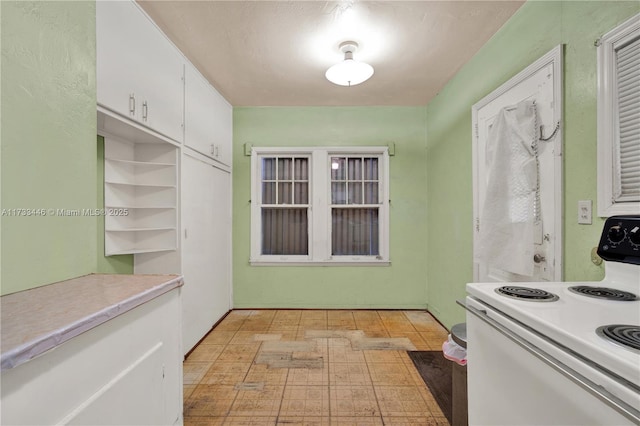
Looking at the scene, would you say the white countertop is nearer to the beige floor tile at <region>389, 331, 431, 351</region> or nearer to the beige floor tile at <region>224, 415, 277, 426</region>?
the beige floor tile at <region>224, 415, 277, 426</region>

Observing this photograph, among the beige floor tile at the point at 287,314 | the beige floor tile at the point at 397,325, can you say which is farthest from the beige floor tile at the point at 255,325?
the beige floor tile at the point at 397,325

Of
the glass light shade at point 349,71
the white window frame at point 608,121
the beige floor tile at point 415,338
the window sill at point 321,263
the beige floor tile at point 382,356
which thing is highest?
the glass light shade at point 349,71

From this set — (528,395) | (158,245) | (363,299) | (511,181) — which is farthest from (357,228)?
(528,395)

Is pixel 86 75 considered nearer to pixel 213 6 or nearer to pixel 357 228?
pixel 213 6

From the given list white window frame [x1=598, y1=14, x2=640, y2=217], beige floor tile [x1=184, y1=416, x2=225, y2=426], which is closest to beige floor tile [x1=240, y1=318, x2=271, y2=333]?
beige floor tile [x1=184, y1=416, x2=225, y2=426]

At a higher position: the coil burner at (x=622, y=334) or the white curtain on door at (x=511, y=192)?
the white curtain on door at (x=511, y=192)

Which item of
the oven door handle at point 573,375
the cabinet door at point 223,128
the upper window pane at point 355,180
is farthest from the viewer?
the upper window pane at point 355,180

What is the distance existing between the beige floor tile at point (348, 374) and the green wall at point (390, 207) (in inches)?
51.2

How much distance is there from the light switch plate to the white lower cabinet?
211cm

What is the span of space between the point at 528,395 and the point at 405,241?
282 centimetres

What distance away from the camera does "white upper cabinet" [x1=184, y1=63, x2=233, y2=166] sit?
251 centimetres

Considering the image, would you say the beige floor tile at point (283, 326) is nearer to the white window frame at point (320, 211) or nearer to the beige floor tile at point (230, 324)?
the beige floor tile at point (230, 324)

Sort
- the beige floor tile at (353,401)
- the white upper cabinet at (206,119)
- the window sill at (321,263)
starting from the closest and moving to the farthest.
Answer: the beige floor tile at (353,401) → the white upper cabinet at (206,119) → the window sill at (321,263)

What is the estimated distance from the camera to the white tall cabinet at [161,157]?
5.59ft
